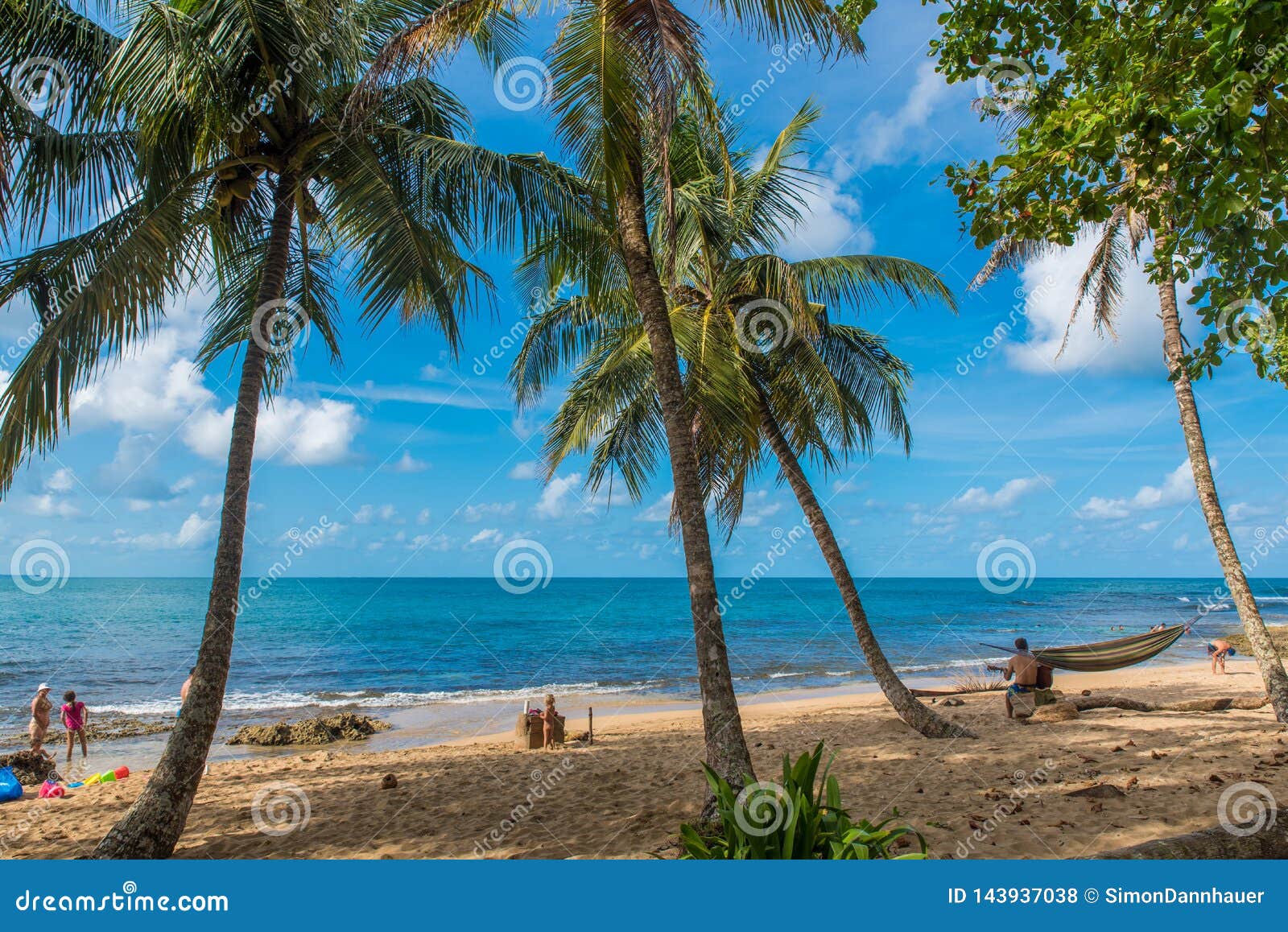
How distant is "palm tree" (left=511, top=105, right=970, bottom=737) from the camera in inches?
308

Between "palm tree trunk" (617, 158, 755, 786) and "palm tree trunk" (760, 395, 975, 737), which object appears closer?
"palm tree trunk" (617, 158, 755, 786)

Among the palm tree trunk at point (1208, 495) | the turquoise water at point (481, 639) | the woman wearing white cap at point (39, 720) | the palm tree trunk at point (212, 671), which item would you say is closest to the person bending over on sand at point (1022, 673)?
the palm tree trunk at point (1208, 495)

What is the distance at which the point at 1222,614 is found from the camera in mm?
44125

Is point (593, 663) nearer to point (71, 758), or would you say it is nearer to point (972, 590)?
point (71, 758)

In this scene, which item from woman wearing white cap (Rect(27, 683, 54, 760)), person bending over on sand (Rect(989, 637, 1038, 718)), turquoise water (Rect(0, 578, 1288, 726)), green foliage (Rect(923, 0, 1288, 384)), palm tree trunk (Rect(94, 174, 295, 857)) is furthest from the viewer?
turquoise water (Rect(0, 578, 1288, 726))

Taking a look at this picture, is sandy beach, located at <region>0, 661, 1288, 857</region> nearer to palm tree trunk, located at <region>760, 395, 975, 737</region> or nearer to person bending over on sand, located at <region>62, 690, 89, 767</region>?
palm tree trunk, located at <region>760, 395, 975, 737</region>

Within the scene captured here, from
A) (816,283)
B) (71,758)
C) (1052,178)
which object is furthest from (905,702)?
(71,758)

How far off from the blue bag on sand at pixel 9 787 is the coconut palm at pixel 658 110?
6867 millimetres

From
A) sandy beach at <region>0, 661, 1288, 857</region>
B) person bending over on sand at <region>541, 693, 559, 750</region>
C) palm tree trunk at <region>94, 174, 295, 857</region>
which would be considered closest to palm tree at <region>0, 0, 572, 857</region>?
palm tree trunk at <region>94, 174, 295, 857</region>

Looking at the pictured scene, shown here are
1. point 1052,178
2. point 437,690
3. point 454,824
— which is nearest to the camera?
point 1052,178

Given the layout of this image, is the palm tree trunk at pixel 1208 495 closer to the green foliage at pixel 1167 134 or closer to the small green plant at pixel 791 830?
the green foliage at pixel 1167 134

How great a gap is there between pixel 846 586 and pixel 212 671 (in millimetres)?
5920

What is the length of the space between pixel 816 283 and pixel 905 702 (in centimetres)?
491

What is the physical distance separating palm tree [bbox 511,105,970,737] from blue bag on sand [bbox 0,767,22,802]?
5948 mm
